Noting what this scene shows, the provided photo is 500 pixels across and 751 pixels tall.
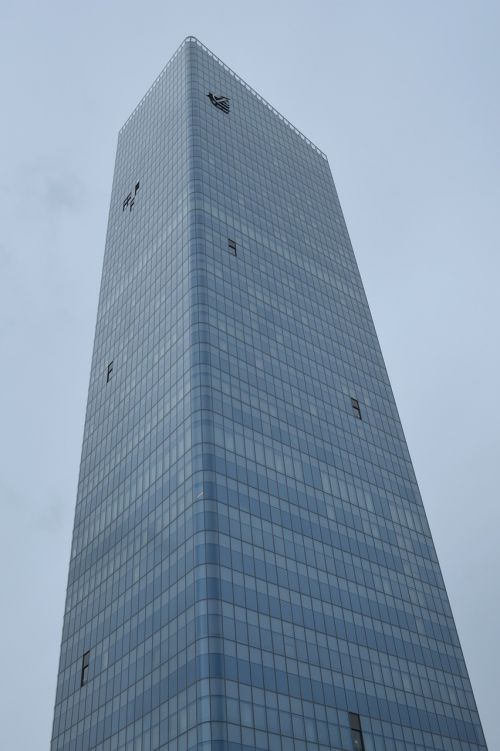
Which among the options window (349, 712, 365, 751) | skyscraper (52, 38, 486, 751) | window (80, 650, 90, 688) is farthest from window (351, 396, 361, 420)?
window (80, 650, 90, 688)

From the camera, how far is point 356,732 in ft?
250

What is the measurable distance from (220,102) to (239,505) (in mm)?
85367

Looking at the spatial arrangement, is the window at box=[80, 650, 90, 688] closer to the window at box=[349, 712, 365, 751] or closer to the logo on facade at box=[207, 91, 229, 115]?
the window at box=[349, 712, 365, 751]

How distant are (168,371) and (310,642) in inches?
1448

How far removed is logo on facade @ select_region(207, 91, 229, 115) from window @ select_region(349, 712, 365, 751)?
338ft

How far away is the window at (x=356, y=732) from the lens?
7531 centimetres

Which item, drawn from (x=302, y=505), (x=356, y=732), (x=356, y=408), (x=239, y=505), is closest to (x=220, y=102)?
(x=356, y=408)

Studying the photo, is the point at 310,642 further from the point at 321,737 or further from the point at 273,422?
the point at 273,422

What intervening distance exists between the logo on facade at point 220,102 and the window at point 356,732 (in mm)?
102875

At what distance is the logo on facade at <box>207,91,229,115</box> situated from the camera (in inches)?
5423

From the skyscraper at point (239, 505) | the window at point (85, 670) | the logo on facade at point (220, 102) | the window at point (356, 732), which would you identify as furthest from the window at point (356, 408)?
the logo on facade at point (220, 102)

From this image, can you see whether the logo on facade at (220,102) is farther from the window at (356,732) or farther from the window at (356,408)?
the window at (356,732)

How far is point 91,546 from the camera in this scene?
98.2 meters

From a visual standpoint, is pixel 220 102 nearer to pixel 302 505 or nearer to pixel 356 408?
pixel 356 408
